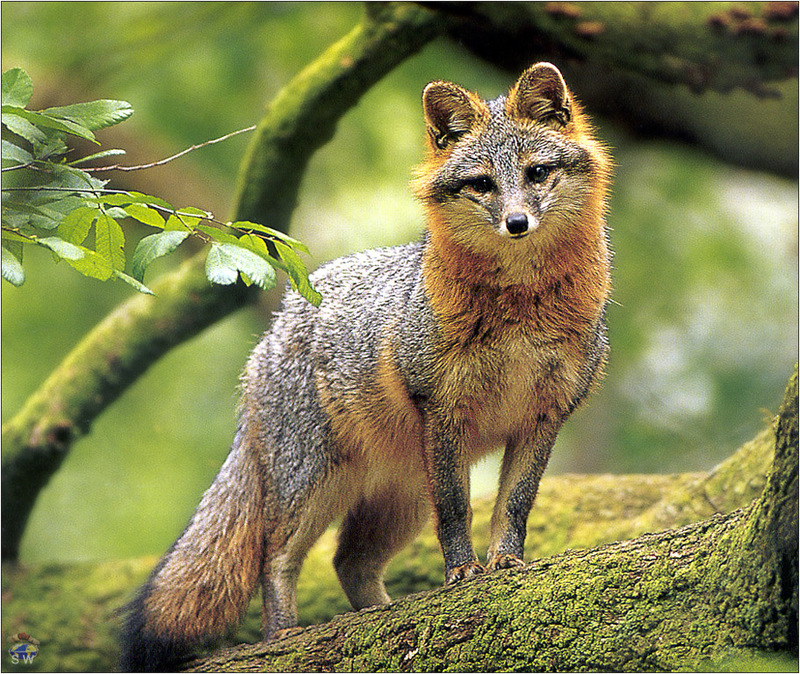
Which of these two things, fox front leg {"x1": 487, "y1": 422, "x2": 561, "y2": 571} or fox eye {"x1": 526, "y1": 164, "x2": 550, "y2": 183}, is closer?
fox eye {"x1": 526, "y1": 164, "x2": 550, "y2": 183}

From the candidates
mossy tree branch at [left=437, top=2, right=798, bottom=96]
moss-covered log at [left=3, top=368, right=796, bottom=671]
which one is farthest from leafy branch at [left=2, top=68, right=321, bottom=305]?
mossy tree branch at [left=437, top=2, right=798, bottom=96]

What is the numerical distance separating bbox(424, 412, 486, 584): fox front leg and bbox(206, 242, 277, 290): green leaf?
1584 mm

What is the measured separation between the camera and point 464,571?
3.97 metres

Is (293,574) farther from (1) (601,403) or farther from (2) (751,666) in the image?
(1) (601,403)

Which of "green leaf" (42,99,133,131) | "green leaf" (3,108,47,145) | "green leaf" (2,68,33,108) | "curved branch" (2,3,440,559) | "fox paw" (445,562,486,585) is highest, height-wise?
"curved branch" (2,3,440,559)

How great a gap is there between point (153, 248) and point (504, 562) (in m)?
2.15

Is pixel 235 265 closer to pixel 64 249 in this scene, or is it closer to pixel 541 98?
pixel 64 249

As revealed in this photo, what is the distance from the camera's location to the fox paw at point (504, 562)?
154 inches

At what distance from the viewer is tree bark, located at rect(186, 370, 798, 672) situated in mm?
2871

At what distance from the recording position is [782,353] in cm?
870

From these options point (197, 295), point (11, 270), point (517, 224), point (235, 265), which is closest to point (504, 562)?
point (517, 224)

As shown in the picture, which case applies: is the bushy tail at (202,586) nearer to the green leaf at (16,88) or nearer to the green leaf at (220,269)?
the green leaf at (220,269)

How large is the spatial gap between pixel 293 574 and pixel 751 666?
8.30ft

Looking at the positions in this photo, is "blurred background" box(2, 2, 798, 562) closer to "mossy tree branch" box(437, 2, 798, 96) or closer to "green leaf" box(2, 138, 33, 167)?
"mossy tree branch" box(437, 2, 798, 96)
